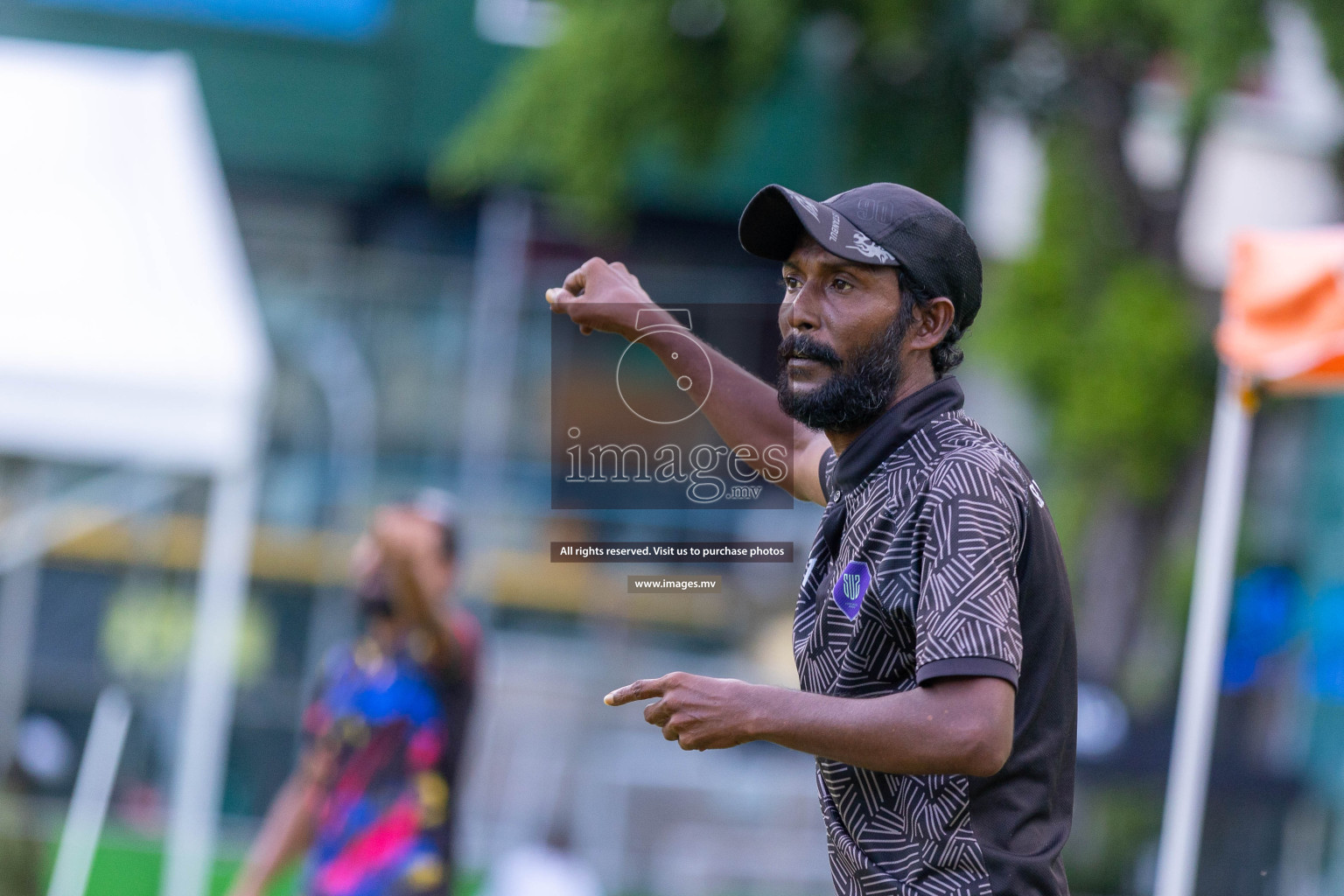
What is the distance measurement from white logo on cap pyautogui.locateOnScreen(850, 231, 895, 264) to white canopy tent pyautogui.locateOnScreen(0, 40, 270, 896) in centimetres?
351

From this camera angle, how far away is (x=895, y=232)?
191cm

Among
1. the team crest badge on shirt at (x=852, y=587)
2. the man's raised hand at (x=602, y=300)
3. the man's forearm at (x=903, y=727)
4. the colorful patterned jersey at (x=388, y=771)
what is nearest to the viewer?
the man's forearm at (x=903, y=727)

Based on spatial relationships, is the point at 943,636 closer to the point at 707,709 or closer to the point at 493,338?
the point at 707,709

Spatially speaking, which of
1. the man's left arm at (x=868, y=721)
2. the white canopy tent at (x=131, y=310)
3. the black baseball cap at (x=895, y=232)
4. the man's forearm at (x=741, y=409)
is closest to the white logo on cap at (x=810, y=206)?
the black baseball cap at (x=895, y=232)

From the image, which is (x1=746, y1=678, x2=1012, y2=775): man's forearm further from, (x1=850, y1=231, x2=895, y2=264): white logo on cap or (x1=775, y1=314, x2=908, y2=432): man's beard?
(x1=850, y1=231, x2=895, y2=264): white logo on cap

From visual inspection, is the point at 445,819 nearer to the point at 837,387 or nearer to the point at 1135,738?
the point at 837,387

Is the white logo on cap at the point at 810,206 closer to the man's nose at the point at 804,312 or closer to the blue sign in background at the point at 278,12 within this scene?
the man's nose at the point at 804,312

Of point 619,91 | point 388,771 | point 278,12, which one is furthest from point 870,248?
point 278,12

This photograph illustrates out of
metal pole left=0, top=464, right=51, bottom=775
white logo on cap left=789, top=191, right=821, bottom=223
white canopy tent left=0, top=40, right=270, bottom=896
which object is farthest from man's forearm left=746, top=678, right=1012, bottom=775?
metal pole left=0, top=464, right=51, bottom=775

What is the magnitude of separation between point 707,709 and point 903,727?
22 centimetres

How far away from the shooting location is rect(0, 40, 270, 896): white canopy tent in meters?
4.88

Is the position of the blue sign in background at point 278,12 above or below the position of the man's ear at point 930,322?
above

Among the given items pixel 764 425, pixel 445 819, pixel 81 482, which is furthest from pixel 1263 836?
pixel 81 482

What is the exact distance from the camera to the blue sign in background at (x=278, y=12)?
10977mm
